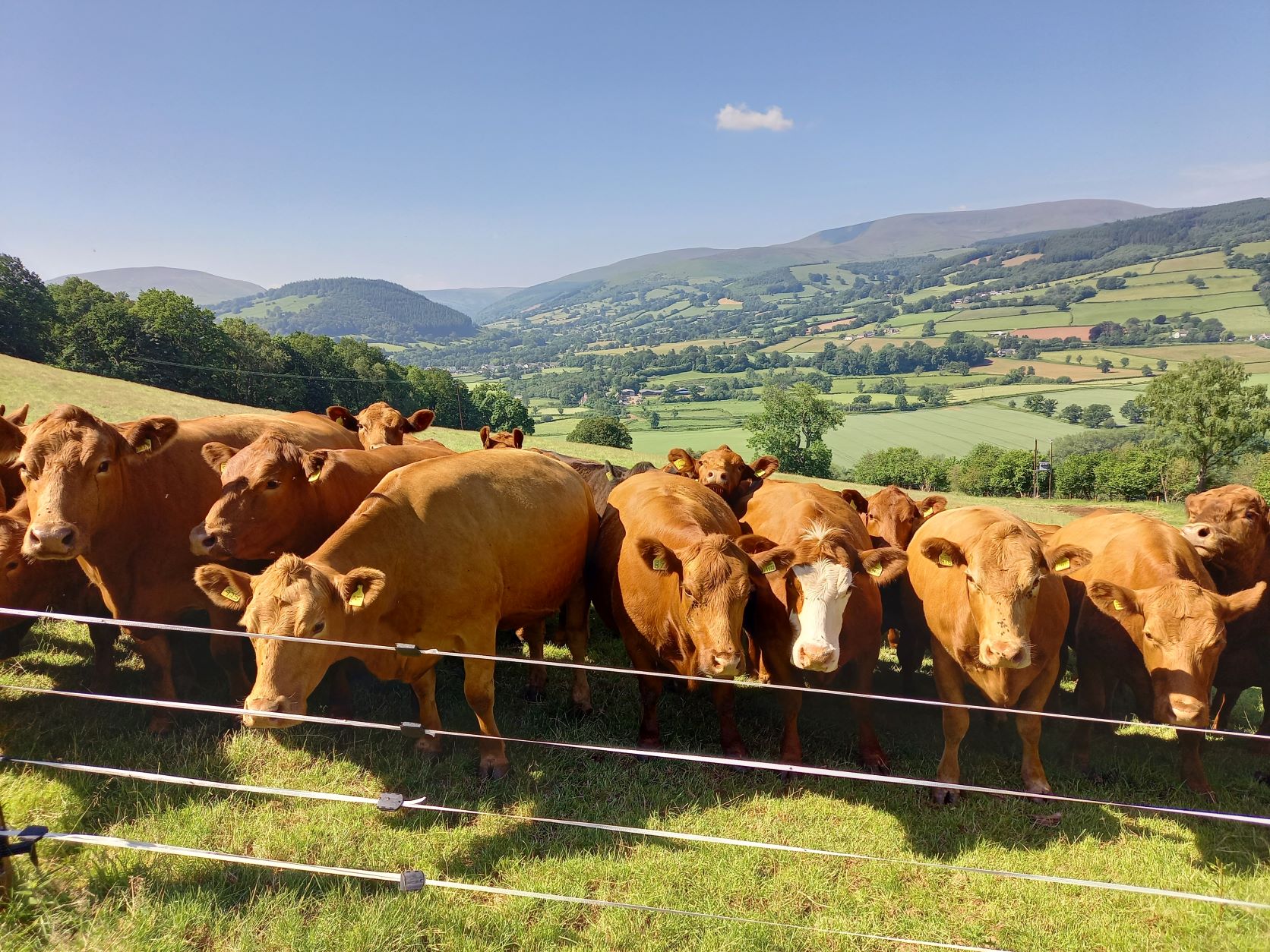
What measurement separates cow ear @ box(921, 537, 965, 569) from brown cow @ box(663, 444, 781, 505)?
11.8 feet

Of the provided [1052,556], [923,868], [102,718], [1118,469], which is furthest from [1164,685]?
[1118,469]

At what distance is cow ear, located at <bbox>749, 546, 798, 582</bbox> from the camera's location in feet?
18.9

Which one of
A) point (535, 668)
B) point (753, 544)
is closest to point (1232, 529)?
point (753, 544)

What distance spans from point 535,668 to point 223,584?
357 centimetres

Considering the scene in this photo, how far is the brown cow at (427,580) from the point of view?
179 inches

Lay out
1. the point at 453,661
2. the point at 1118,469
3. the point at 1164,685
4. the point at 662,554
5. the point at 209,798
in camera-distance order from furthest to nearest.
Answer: the point at 1118,469 < the point at 453,661 < the point at 662,554 < the point at 1164,685 < the point at 209,798

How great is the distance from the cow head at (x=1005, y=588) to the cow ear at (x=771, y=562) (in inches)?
52.1

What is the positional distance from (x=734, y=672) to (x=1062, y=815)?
114 inches

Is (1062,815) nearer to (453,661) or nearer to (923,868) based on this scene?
(923,868)

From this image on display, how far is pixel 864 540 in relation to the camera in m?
7.89

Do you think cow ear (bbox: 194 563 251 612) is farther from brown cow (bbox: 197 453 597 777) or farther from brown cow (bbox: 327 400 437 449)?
brown cow (bbox: 327 400 437 449)

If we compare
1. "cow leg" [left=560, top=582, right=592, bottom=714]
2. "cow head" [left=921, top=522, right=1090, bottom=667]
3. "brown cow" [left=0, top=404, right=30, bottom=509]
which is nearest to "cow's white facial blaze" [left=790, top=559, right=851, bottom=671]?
"cow head" [left=921, top=522, right=1090, bottom=667]

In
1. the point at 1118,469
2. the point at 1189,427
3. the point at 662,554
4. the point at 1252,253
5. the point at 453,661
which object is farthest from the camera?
the point at 1252,253

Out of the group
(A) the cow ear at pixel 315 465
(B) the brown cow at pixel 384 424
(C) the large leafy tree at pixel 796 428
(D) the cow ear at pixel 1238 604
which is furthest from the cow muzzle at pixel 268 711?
(C) the large leafy tree at pixel 796 428
